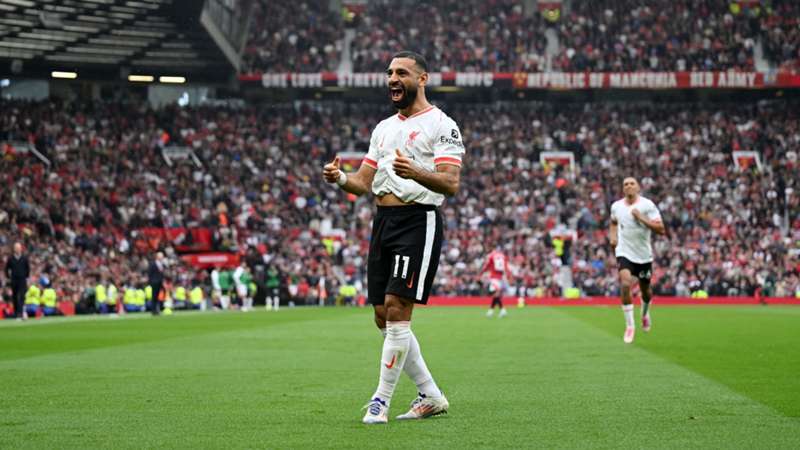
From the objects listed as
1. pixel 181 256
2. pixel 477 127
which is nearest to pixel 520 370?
→ pixel 181 256

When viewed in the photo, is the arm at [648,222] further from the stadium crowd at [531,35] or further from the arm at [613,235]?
the stadium crowd at [531,35]

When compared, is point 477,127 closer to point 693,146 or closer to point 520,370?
point 693,146

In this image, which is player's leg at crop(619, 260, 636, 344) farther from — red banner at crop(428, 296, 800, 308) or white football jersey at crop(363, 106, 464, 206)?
red banner at crop(428, 296, 800, 308)

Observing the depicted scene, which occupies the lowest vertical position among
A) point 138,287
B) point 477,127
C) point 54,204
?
point 138,287

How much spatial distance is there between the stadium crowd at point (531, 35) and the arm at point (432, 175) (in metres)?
49.8

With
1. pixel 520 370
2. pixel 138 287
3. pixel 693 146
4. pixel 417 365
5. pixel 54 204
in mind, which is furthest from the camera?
pixel 693 146

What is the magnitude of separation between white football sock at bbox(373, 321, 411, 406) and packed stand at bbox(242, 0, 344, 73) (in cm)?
5024

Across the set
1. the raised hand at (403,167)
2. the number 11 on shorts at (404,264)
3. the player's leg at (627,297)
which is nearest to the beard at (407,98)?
the raised hand at (403,167)

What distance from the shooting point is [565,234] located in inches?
1986

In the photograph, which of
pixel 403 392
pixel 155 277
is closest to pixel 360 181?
pixel 403 392

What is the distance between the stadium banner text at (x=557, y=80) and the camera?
5612 centimetres

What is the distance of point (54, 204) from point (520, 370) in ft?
117

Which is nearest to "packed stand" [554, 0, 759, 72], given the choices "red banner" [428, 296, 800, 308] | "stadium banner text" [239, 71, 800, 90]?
"stadium banner text" [239, 71, 800, 90]

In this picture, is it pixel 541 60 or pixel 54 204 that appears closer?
pixel 54 204
